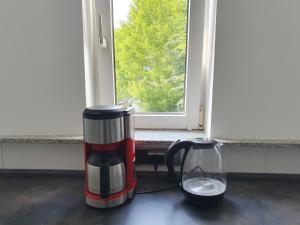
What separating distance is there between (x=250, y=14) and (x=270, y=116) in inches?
16.5

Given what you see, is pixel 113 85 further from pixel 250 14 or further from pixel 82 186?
pixel 250 14

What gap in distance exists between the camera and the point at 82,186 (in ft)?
3.14

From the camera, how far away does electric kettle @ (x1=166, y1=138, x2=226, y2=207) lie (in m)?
0.80

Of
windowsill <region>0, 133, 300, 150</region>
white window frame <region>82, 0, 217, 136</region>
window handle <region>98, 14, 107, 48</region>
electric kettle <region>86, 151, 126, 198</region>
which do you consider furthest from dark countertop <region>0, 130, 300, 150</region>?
Result: window handle <region>98, 14, 107, 48</region>

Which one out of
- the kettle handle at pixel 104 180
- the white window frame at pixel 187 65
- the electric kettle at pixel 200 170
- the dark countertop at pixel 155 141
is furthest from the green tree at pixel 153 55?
the kettle handle at pixel 104 180

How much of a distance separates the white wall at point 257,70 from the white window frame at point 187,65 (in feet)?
0.23

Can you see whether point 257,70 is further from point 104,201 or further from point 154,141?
point 104,201

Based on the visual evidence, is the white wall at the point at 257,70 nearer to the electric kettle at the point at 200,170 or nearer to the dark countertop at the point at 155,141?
the dark countertop at the point at 155,141

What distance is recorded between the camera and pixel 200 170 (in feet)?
3.05

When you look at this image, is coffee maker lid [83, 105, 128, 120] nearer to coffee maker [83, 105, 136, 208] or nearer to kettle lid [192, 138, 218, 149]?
coffee maker [83, 105, 136, 208]

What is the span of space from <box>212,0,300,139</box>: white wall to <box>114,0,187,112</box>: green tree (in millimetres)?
216

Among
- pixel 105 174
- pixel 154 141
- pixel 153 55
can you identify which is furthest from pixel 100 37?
pixel 105 174

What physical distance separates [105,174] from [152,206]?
0.20 meters

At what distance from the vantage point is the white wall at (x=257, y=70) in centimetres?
93
